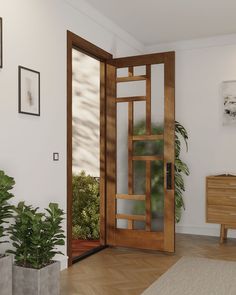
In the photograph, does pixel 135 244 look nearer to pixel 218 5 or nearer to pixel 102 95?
pixel 102 95

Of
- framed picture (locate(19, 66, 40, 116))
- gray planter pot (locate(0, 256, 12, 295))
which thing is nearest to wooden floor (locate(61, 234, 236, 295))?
gray planter pot (locate(0, 256, 12, 295))

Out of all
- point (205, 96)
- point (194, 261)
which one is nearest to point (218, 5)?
point (205, 96)

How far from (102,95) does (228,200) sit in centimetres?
212

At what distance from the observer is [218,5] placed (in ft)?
14.4

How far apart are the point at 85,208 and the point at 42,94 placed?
2.33m

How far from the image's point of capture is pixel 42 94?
3.68 metres

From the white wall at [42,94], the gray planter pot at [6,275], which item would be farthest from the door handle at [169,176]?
the gray planter pot at [6,275]

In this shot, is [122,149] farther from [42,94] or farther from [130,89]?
[42,94]

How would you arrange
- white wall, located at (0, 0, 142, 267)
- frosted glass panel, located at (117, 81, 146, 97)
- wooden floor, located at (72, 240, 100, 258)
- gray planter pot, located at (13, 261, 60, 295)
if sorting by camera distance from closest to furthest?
gray planter pot, located at (13, 261, 60, 295)
white wall, located at (0, 0, 142, 267)
wooden floor, located at (72, 240, 100, 258)
frosted glass panel, located at (117, 81, 146, 97)

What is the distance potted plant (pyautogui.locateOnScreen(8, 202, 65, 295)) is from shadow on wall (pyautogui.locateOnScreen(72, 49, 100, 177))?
3.06 meters

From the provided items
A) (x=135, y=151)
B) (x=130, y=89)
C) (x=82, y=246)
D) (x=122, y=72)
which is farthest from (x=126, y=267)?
(x=122, y=72)

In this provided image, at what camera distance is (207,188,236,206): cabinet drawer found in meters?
4.96

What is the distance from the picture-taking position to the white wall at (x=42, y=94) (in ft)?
10.6

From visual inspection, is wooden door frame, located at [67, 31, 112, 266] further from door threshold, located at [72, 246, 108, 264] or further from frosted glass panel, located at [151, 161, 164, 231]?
frosted glass panel, located at [151, 161, 164, 231]
